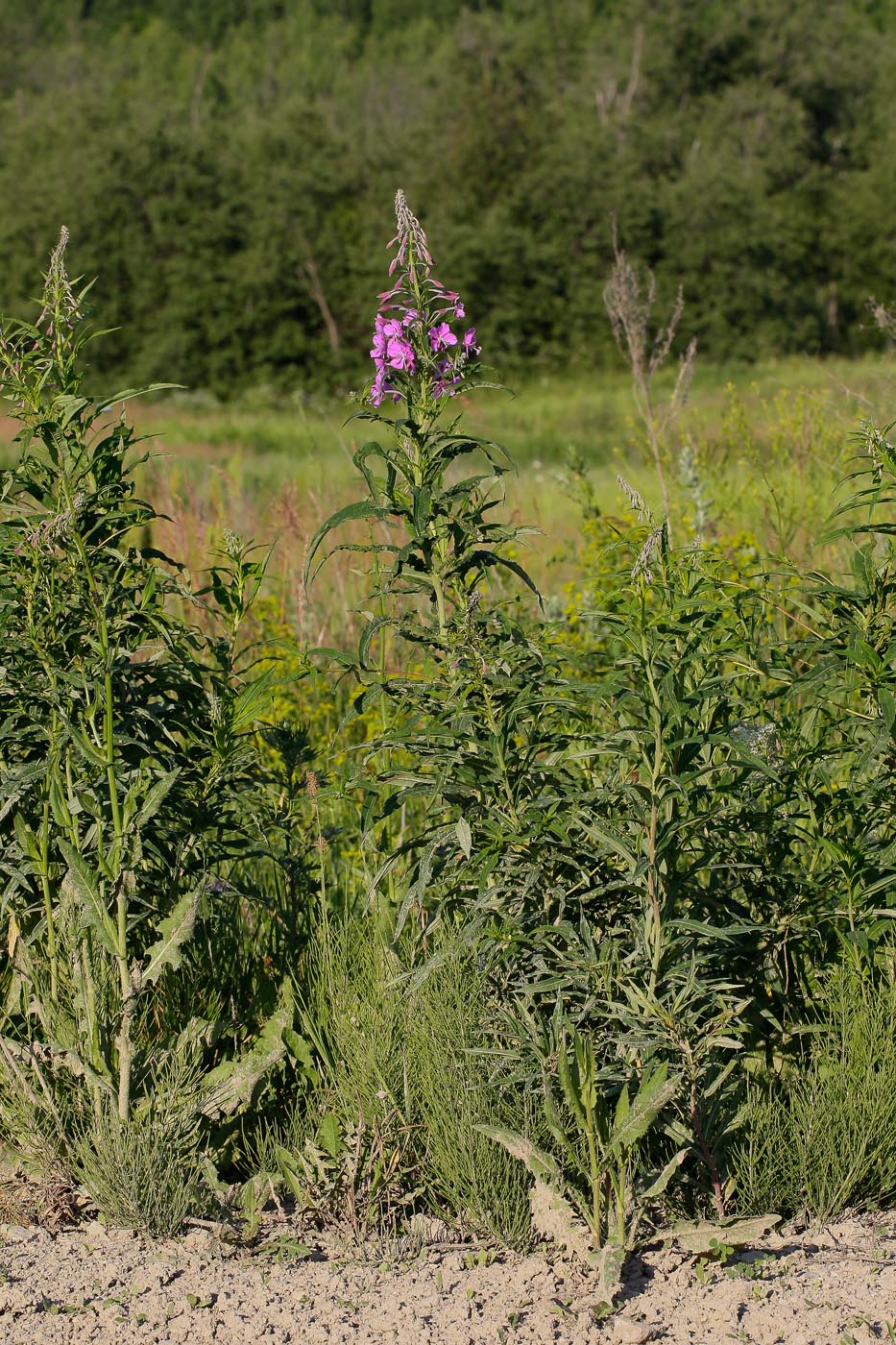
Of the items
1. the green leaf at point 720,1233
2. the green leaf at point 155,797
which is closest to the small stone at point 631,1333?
the green leaf at point 720,1233

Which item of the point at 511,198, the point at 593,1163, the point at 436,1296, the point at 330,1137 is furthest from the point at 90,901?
the point at 511,198

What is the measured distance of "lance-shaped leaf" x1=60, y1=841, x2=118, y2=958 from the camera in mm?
2604

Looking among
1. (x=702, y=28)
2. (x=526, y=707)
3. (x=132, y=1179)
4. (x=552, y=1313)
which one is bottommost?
(x=552, y=1313)

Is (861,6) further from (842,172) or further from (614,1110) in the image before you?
(614,1110)

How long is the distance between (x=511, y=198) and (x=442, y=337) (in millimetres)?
38015

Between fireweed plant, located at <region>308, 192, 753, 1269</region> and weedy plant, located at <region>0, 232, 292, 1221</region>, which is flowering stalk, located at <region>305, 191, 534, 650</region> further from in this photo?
weedy plant, located at <region>0, 232, 292, 1221</region>

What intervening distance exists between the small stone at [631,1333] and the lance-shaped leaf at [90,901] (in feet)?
3.80

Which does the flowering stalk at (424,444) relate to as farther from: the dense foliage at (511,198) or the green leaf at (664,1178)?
the dense foliage at (511,198)

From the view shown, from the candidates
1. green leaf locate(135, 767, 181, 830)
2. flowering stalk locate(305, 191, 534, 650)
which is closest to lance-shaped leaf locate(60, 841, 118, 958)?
green leaf locate(135, 767, 181, 830)

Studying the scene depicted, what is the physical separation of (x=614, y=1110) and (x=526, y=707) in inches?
30.8

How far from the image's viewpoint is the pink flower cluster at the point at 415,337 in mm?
2627

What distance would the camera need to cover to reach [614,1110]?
2.52 m

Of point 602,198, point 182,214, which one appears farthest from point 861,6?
point 182,214

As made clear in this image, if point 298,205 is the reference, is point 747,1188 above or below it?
below
